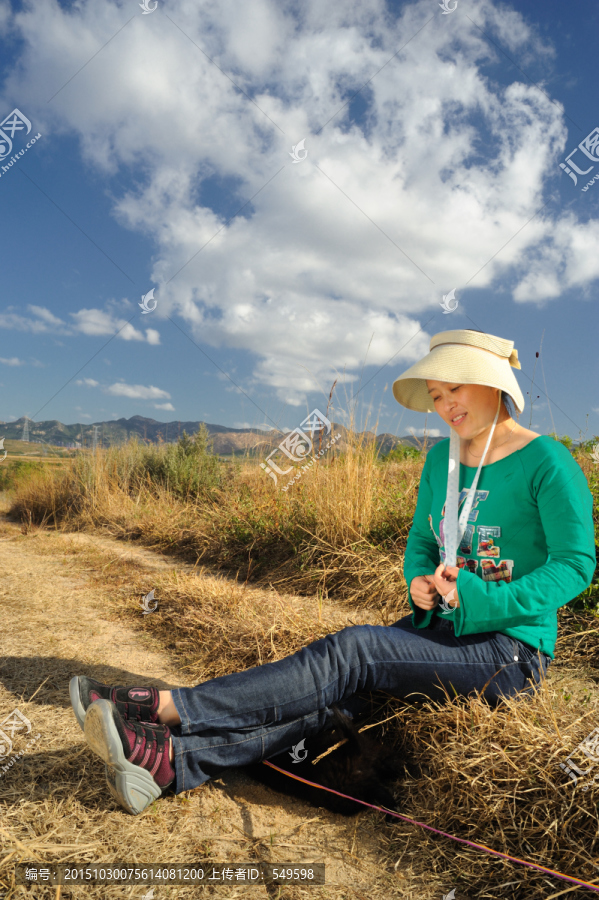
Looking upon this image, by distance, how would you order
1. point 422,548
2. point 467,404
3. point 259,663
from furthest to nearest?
point 259,663, point 422,548, point 467,404

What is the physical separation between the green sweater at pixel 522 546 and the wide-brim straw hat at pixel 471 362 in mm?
227

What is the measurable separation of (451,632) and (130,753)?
101 centimetres

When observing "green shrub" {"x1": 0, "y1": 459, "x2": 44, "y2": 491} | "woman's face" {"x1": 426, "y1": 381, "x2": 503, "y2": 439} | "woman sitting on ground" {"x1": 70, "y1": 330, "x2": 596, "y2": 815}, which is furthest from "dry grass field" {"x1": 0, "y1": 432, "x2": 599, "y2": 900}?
"green shrub" {"x1": 0, "y1": 459, "x2": 44, "y2": 491}

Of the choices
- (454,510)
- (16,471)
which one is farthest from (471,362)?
(16,471)

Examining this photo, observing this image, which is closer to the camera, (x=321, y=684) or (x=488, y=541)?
(x=321, y=684)

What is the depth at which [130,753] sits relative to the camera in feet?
4.46

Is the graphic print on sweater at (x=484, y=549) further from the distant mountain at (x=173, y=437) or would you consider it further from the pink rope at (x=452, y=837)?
the distant mountain at (x=173, y=437)

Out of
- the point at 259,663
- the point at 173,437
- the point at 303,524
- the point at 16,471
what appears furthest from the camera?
the point at 16,471

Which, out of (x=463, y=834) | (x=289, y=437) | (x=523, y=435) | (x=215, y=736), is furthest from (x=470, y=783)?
(x=289, y=437)

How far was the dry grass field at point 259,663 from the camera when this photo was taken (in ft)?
4.24

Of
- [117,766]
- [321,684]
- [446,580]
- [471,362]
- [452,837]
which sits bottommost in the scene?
[117,766]

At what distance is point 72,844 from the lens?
4.35 ft

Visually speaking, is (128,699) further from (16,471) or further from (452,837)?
(16,471)

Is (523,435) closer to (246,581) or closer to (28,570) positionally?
(246,581)
